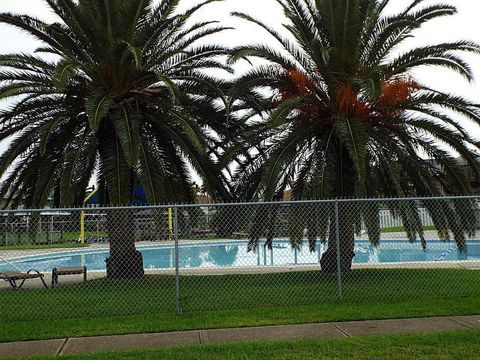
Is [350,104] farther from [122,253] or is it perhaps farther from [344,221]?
[122,253]

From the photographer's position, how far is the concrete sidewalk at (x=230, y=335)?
652cm

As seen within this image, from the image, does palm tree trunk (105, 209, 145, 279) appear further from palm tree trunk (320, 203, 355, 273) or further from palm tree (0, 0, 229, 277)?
palm tree trunk (320, 203, 355, 273)

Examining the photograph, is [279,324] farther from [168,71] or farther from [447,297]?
[168,71]

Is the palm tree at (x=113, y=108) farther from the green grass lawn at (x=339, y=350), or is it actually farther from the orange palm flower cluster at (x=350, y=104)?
the green grass lawn at (x=339, y=350)

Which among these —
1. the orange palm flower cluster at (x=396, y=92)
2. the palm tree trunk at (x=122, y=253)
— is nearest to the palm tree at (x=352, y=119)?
the orange palm flower cluster at (x=396, y=92)

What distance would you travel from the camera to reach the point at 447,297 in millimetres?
9258

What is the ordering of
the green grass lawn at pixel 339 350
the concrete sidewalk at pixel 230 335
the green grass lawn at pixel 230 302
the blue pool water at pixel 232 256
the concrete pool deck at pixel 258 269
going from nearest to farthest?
the green grass lawn at pixel 339 350 → the concrete sidewalk at pixel 230 335 → the green grass lawn at pixel 230 302 → the concrete pool deck at pixel 258 269 → the blue pool water at pixel 232 256

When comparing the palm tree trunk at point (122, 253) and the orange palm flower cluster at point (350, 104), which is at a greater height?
the orange palm flower cluster at point (350, 104)

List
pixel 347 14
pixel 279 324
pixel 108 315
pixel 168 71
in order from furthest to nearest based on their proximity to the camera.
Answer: pixel 168 71 → pixel 347 14 → pixel 108 315 → pixel 279 324

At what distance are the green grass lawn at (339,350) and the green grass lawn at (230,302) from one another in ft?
4.05

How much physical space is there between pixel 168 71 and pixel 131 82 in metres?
1.13

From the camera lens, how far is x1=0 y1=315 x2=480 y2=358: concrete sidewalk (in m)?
6.52

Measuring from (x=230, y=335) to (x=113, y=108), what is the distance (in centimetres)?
669

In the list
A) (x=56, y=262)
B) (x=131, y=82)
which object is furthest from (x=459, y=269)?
(x=56, y=262)
